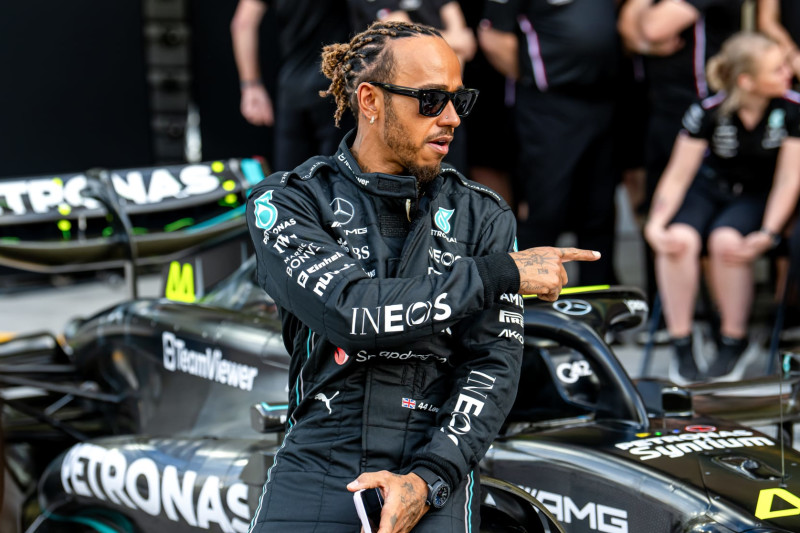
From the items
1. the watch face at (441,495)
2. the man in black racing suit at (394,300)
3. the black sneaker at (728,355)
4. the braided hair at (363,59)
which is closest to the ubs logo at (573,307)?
the man in black racing suit at (394,300)

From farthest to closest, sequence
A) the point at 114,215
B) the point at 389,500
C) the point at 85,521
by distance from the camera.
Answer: the point at 114,215 < the point at 85,521 < the point at 389,500

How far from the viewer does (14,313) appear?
7.68 meters

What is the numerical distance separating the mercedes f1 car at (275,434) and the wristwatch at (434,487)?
1.10ft

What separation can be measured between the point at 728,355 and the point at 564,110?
1.48 m

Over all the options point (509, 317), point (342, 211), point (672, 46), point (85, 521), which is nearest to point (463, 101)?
point (342, 211)

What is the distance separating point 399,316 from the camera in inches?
82.2

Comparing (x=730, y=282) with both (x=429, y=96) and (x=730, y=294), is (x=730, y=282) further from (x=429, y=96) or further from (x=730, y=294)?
(x=429, y=96)

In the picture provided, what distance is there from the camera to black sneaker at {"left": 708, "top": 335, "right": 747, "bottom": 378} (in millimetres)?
5391

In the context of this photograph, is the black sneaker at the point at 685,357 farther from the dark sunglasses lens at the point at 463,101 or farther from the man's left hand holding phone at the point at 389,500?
the man's left hand holding phone at the point at 389,500

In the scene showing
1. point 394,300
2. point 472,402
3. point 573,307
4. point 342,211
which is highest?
point 342,211

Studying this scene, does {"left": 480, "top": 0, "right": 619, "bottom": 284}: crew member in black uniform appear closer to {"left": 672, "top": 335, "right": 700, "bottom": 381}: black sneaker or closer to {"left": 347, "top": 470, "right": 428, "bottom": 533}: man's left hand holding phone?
{"left": 672, "top": 335, "right": 700, "bottom": 381}: black sneaker

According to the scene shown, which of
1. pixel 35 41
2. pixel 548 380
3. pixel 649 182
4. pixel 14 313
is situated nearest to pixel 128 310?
pixel 548 380

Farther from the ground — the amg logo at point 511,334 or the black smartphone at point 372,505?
the amg logo at point 511,334

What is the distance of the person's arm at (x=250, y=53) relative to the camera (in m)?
6.16
